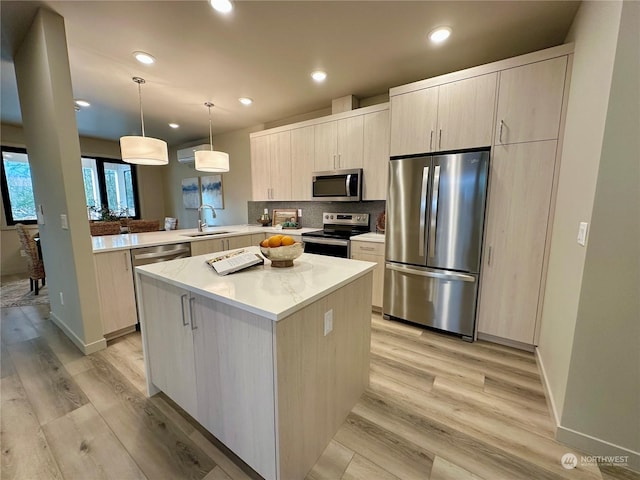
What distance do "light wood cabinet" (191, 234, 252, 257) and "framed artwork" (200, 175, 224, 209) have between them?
214 centimetres

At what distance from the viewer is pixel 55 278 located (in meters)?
2.63

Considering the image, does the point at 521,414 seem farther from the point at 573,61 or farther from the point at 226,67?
the point at 226,67

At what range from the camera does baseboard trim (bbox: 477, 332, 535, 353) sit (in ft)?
7.66

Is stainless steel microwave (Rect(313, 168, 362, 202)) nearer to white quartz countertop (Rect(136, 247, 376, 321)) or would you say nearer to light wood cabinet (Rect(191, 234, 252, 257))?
light wood cabinet (Rect(191, 234, 252, 257))

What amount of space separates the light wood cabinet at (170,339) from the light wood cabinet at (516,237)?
2.45 meters

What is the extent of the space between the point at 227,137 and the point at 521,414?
227 inches

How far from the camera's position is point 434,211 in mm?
2455

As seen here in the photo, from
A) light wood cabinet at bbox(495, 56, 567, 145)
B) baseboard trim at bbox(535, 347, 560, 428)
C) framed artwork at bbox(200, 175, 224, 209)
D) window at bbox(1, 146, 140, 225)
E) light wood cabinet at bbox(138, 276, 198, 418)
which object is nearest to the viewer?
light wood cabinet at bbox(138, 276, 198, 418)

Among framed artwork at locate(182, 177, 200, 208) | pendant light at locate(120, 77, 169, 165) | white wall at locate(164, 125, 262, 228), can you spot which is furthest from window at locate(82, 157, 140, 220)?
pendant light at locate(120, 77, 169, 165)

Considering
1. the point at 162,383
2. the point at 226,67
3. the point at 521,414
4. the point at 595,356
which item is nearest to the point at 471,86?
the point at 595,356

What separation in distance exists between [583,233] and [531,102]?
1296mm

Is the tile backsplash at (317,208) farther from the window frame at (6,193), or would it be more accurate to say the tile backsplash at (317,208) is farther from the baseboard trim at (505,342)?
the window frame at (6,193)

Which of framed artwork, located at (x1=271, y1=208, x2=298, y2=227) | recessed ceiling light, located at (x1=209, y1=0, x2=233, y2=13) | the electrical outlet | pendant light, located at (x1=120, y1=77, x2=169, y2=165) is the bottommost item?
the electrical outlet

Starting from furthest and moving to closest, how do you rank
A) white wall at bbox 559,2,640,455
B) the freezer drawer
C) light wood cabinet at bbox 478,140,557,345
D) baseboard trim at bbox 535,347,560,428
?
1. the freezer drawer
2. light wood cabinet at bbox 478,140,557,345
3. baseboard trim at bbox 535,347,560,428
4. white wall at bbox 559,2,640,455
